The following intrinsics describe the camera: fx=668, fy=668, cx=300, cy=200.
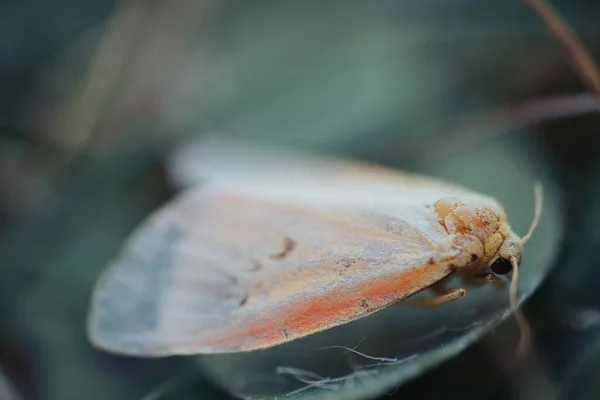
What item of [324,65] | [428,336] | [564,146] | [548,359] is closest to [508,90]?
[564,146]

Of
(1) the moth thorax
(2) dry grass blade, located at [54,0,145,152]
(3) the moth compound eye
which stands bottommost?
(3) the moth compound eye

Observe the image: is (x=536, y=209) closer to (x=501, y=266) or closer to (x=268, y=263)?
(x=501, y=266)

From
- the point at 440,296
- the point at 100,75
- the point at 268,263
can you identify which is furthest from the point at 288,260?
the point at 100,75

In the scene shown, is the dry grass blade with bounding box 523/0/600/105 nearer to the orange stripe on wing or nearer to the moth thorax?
the moth thorax

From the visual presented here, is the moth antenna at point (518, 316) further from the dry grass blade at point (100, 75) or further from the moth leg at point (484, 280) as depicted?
the dry grass blade at point (100, 75)

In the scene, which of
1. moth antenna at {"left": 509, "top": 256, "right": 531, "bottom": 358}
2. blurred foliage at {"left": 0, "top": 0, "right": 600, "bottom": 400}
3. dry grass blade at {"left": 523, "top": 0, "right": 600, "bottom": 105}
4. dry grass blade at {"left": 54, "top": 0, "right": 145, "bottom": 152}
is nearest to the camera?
moth antenna at {"left": 509, "top": 256, "right": 531, "bottom": 358}

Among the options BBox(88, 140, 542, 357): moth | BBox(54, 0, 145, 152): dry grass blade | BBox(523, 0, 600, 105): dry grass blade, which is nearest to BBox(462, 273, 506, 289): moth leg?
BBox(88, 140, 542, 357): moth

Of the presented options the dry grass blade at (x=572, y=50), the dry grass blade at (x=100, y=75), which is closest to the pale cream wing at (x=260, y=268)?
the dry grass blade at (x=572, y=50)
